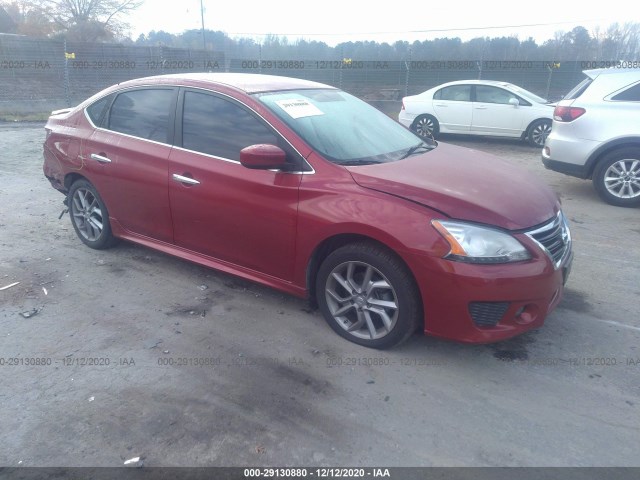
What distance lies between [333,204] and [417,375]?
124 centimetres

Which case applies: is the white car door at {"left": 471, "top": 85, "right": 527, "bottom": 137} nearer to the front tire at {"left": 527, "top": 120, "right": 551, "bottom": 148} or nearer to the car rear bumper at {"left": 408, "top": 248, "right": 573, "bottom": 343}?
the front tire at {"left": 527, "top": 120, "right": 551, "bottom": 148}

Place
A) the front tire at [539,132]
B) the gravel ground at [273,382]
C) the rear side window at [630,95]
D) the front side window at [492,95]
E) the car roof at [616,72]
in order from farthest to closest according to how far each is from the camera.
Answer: the front side window at [492,95] → the front tire at [539,132] → the car roof at [616,72] → the rear side window at [630,95] → the gravel ground at [273,382]

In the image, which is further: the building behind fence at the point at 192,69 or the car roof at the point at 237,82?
the building behind fence at the point at 192,69

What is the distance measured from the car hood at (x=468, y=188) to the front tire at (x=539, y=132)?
9.27m

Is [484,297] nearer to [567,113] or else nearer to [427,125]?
[567,113]

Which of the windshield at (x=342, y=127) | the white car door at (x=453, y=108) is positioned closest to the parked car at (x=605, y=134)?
the windshield at (x=342, y=127)

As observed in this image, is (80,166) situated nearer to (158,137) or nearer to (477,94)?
(158,137)

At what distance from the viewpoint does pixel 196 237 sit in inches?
172

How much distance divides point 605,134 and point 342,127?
4.76m

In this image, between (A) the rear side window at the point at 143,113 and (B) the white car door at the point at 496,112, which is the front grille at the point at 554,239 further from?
(B) the white car door at the point at 496,112

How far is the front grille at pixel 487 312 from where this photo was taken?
3.21 metres

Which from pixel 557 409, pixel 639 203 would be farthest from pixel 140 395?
pixel 639 203

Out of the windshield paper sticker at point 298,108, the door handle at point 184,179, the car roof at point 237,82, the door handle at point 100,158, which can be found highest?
the car roof at point 237,82

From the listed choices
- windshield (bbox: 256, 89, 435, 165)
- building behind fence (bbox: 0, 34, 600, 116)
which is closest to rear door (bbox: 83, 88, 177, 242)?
windshield (bbox: 256, 89, 435, 165)
